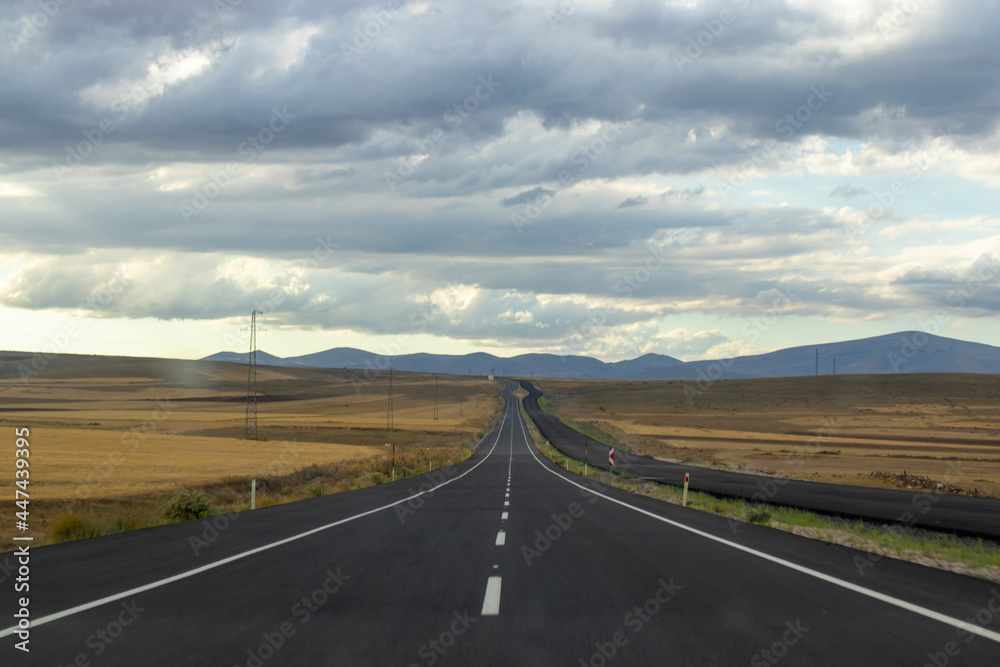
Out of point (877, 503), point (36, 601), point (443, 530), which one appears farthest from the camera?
point (877, 503)

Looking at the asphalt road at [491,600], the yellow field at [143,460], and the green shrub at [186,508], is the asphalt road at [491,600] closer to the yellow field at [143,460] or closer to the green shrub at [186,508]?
the green shrub at [186,508]

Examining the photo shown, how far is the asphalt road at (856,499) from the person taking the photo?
19609 millimetres

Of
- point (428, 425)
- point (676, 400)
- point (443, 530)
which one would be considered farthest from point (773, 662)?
point (676, 400)

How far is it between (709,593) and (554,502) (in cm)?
1395

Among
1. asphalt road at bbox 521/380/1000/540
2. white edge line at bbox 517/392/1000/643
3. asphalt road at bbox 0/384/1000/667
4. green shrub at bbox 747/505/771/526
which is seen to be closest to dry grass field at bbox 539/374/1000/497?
asphalt road at bbox 521/380/1000/540

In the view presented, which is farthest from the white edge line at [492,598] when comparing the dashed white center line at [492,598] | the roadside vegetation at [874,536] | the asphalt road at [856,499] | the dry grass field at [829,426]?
the dry grass field at [829,426]

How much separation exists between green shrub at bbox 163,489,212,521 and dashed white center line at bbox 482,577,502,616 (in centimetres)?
1235

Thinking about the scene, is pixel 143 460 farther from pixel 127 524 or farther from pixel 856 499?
pixel 856 499

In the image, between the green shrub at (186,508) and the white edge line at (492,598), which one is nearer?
A: the white edge line at (492,598)

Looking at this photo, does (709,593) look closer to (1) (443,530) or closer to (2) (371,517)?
(1) (443,530)

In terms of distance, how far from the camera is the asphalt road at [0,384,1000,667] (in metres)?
6.39

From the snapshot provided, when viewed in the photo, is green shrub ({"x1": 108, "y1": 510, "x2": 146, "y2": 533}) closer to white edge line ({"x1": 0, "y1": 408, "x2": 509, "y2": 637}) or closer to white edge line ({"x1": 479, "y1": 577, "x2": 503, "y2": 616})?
white edge line ({"x1": 0, "y1": 408, "x2": 509, "y2": 637})

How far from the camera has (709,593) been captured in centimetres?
886

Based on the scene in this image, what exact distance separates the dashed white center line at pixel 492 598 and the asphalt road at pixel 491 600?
4cm
